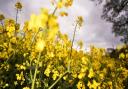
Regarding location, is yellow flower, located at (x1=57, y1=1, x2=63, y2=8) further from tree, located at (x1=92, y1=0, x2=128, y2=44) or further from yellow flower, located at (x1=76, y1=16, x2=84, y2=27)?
tree, located at (x1=92, y1=0, x2=128, y2=44)

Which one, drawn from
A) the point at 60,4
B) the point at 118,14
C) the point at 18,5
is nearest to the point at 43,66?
the point at 18,5

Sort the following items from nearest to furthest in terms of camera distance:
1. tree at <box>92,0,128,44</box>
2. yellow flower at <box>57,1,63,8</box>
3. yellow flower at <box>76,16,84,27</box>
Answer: yellow flower at <box>57,1,63,8</box> → yellow flower at <box>76,16,84,27</box> → tree at <box>92,0,128,44</box>

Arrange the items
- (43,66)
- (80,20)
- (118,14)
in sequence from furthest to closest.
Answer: (118,14)
(43,66)
(80,20)

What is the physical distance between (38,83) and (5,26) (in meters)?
1.26

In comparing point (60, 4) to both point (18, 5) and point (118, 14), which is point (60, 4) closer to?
point (18, 5)

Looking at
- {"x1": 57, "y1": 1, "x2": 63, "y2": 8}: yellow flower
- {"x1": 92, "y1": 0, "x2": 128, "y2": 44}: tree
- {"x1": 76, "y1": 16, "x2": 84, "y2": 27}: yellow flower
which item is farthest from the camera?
{"x1": 92, "y1": 0, "x2": 128, "y2": 44}: tree

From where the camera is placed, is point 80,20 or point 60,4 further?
point 80,20

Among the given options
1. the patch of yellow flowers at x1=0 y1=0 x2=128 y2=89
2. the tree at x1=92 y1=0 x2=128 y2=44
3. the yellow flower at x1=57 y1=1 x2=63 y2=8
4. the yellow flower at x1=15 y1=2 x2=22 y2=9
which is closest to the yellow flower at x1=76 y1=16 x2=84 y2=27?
the patch of yellow flowers at x1=0 y1=0 x2=128 y2=89

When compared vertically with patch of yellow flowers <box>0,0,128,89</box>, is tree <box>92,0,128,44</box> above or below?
above

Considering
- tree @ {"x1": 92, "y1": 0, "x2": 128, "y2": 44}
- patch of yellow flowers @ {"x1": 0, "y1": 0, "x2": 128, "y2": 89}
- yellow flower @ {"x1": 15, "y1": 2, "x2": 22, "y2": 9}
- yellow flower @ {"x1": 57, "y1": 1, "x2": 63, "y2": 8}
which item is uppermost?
tree @ {"x1": 92, "y1": 0, "x2": 128, "y2": 44}

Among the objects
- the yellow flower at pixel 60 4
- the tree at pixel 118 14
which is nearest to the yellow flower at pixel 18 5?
the yellow flower at pixel 60 4

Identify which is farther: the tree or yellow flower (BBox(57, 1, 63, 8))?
the tree

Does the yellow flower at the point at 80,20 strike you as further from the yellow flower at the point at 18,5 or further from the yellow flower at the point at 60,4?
the yellow flower at the point at 60,4

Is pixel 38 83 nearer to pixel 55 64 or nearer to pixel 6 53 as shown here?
pixel 6 53
